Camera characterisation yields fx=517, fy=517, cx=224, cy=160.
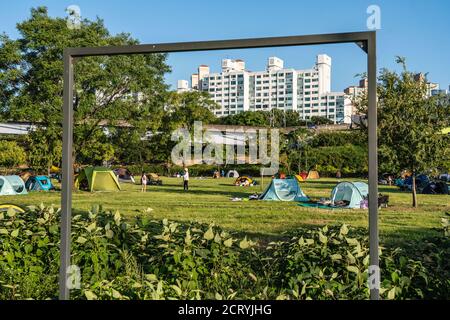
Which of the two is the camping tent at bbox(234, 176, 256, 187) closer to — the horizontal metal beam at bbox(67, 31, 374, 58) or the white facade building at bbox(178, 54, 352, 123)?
the white facade building at bbox(178, 54, 352, 123)

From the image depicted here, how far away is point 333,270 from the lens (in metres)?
3.32

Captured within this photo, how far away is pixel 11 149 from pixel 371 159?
1009 inches

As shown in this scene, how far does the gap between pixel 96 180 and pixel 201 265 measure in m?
16.0

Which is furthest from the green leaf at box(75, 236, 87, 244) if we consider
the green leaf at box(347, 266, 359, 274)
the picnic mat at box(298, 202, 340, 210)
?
the picnic mat at box(298, 202, 340, 210)

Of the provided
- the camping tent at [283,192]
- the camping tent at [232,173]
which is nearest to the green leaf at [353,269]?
the camping tent at [283,192]

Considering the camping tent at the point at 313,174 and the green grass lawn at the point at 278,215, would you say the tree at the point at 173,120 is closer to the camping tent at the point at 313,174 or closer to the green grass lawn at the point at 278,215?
the green grass lawn at the point at 278,215

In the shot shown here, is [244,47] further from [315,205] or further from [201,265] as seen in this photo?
[315,205]

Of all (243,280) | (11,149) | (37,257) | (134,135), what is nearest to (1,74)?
(134,135)

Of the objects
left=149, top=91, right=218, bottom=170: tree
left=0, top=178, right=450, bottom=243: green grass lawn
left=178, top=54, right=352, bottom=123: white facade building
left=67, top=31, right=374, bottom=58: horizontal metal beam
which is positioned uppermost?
left=149, top=91, right=218, bottom=170: tree

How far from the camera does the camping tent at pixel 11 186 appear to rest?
55.5ft

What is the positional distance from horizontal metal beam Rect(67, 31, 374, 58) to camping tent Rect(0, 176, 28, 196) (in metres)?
15.3

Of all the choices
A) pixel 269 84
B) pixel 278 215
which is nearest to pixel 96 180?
pixel 278 215

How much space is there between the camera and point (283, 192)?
48.5ft

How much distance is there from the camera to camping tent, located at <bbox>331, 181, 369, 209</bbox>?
12727mm
